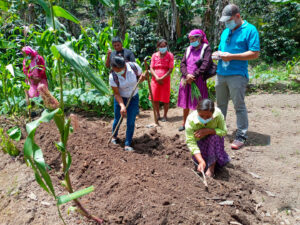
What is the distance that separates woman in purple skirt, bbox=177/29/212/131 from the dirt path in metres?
0.57

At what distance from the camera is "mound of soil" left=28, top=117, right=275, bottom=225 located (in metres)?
2.08

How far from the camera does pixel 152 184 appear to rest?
97.0 inches

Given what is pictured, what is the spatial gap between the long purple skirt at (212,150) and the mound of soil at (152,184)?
0.15 meters

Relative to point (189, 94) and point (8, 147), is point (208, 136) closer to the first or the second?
point (189, 94)

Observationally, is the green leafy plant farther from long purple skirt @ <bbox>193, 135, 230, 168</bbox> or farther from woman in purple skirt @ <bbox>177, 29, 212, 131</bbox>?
long purple skirt @ <bbox>193, 135, 230, 168</bbox>

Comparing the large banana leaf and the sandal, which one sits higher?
the large banana leaf

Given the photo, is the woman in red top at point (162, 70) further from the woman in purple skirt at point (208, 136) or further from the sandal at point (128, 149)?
the woman in purple skirt at point (208, 136)

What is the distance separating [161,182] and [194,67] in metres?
1.75

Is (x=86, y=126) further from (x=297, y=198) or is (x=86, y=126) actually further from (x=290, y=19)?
(x=290, y=19)

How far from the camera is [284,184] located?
8.62 feet

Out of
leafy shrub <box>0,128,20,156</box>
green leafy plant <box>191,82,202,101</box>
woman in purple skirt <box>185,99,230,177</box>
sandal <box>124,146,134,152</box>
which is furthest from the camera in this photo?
green leafy plant <box>191,82,202,101</box>

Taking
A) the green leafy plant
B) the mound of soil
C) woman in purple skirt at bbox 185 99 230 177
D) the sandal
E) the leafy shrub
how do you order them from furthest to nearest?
the green leafy plant < the sandal < the leafy shrub < woman in purple skirt at bbox 185 99 230 177 < the mound of soil

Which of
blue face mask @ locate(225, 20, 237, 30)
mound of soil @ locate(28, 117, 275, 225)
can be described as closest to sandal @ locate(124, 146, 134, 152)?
mound of soil @ locate(28, 117, 275, 225)

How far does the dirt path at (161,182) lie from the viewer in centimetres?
215
